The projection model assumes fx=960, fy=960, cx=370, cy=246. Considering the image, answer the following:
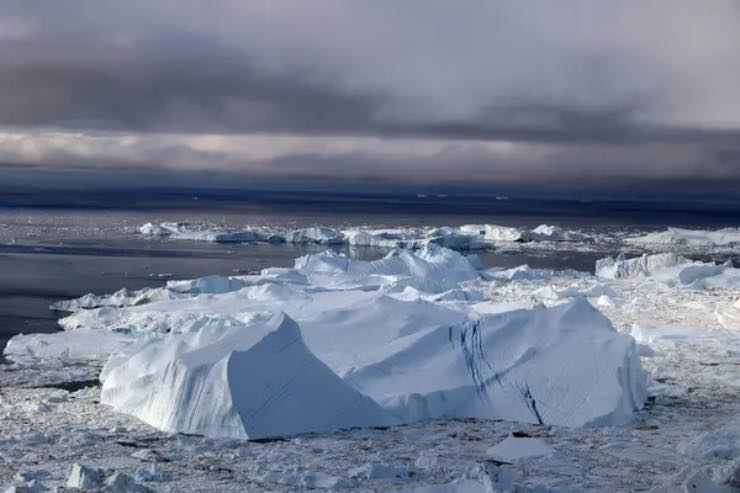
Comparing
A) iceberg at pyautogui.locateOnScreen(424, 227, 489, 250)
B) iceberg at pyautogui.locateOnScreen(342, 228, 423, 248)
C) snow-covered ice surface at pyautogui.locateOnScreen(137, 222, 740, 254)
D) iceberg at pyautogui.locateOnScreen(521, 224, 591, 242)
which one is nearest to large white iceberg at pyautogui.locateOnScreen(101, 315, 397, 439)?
snow-covered ice surface at pyautogui.locateOnScreen(137, 222, 740, 254)

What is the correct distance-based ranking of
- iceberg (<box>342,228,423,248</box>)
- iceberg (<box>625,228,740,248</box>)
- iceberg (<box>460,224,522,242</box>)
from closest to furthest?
iceberg (<box>342,228,423,248</box>), iceberg (<box>460,224,522,242</box>), iceberg (<box>625,228,740,248</box>)

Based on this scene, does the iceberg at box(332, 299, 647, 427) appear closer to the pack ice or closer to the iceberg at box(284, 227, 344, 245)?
the pack ice

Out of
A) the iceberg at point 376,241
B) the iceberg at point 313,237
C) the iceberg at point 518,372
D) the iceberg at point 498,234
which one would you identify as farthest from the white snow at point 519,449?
the iceberg at point 498,234

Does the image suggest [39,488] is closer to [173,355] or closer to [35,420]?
[35,420]

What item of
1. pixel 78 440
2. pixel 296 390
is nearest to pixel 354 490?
pixel 296 390

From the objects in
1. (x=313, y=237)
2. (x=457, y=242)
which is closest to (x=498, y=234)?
(x=457, y=242)

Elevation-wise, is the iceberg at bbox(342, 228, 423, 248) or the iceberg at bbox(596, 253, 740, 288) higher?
the iceberg at bbox(596, 253, 740, 288)

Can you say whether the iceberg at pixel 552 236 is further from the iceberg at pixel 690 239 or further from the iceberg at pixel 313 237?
the iceberg at pixel 313 237

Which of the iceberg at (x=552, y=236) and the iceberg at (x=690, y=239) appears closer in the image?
the iceberg at (x=690, y=239)
